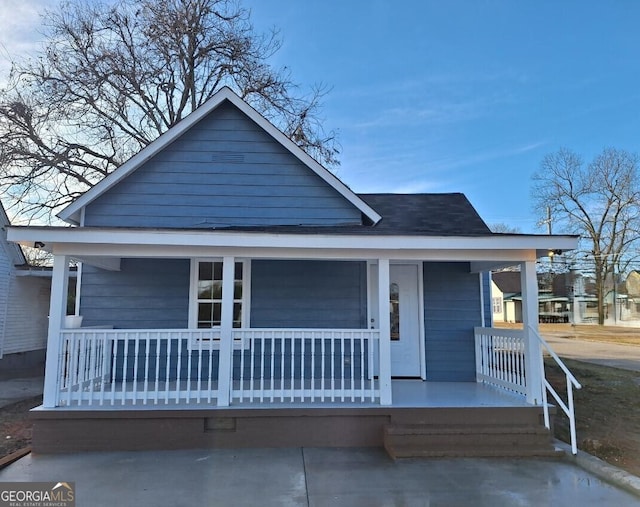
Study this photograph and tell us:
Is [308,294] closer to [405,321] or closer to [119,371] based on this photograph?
[405,321]

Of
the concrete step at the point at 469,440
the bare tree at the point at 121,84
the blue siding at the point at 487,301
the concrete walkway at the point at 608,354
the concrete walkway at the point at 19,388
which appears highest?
the bare tree at the point at 121,84

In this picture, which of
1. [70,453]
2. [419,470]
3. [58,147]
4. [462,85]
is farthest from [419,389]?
[58,147]

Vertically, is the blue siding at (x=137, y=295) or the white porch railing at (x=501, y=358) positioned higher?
the blue siding at (x=137, y=295)

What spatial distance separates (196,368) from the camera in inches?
278

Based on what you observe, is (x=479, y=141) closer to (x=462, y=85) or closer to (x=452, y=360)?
(x=462, y=85)

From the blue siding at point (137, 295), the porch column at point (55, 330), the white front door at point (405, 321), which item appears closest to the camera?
the porch column at point (55, 330)

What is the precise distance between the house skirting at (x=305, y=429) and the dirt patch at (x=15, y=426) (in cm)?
65

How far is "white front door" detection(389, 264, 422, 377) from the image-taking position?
7.60 metres

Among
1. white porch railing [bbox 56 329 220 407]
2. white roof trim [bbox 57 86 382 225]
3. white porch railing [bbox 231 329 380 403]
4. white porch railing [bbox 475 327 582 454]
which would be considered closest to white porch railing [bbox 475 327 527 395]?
white porch railing [bbox 475 327 582 454]

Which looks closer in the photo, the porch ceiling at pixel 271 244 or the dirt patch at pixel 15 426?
the porch ceiling at pixel 271 244

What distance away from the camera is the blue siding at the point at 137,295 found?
712 cm

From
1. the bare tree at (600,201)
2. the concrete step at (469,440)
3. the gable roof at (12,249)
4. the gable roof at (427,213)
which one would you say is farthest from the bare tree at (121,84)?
the bare tree at (600,201)

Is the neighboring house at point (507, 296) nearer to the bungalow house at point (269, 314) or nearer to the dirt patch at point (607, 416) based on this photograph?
the dirt patch at point (607, 416)

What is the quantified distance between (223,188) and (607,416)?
7.53m
